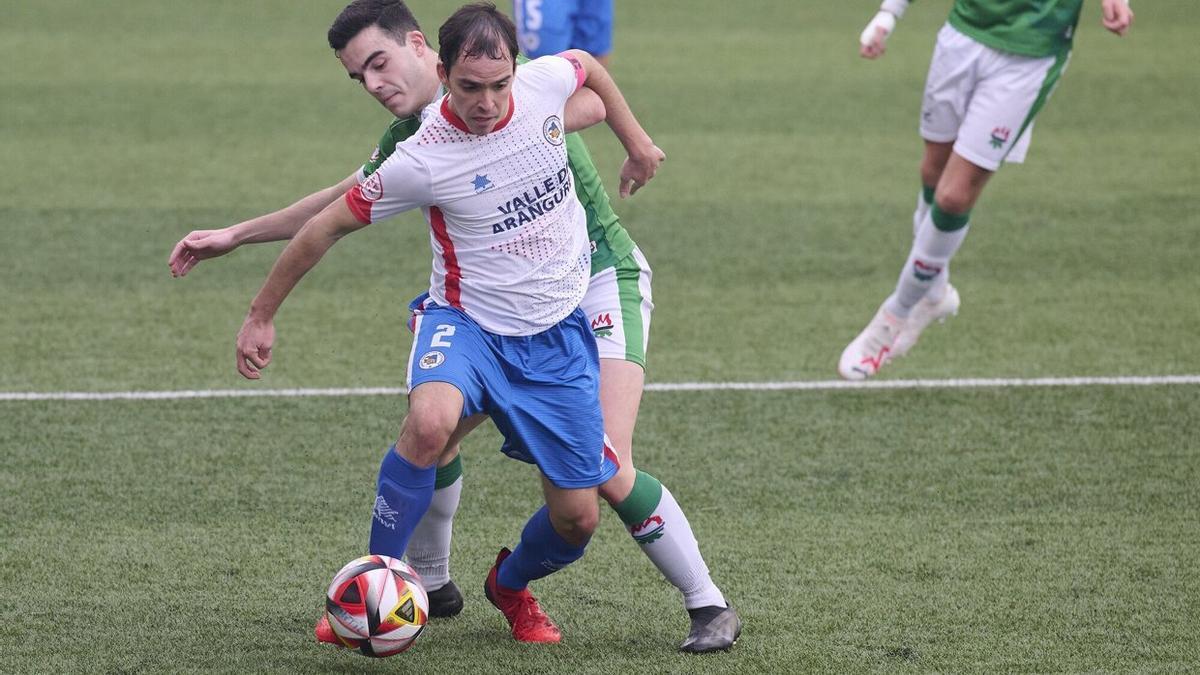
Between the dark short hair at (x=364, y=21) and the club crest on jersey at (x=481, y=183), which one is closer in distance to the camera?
the club crest on jersey at (x=481, y=183)

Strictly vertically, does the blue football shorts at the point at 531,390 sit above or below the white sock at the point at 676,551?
above

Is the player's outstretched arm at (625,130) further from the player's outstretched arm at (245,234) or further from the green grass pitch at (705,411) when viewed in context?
the green grass pitch at (705,411)

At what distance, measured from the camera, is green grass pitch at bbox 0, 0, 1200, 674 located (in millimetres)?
4246

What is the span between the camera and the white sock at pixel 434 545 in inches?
172

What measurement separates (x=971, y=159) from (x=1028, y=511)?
186cm

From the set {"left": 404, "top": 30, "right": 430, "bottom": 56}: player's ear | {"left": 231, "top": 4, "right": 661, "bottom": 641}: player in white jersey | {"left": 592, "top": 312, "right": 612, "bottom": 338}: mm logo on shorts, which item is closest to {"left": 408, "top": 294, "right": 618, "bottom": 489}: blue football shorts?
{"left": 231, "top": 4, "right": 661, "bottom": 641}: player in white jersey

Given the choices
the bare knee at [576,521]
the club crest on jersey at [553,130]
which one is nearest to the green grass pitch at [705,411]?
the bare knee at [576,521]

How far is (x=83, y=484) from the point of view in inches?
209

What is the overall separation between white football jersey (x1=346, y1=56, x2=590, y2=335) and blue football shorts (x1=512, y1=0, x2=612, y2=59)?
239 inches

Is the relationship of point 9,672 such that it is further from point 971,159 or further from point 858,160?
point 858,160

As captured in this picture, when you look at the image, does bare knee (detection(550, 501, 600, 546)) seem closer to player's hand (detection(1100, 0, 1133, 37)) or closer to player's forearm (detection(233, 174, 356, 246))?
player's forearm (detection(233, 174, 356, 246))

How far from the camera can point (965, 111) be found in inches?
263

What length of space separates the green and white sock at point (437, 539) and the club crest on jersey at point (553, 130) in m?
0.97

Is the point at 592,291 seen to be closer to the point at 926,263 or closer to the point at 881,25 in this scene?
the point at 926,263
